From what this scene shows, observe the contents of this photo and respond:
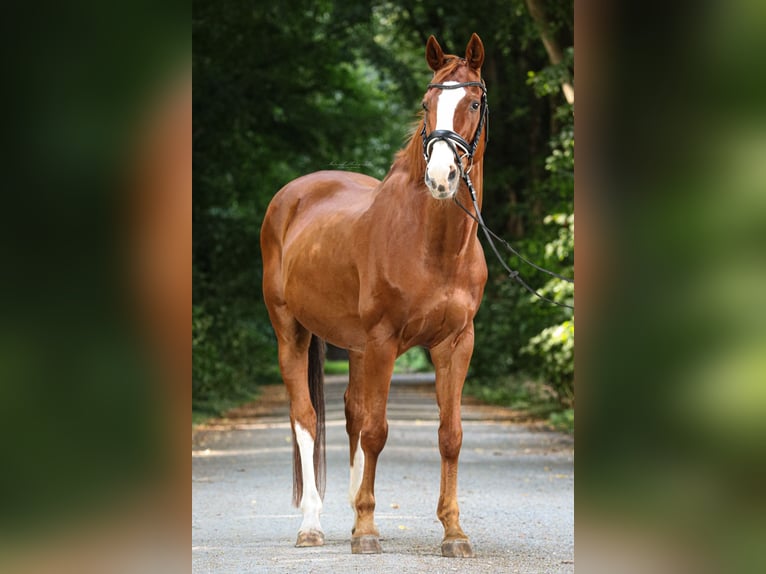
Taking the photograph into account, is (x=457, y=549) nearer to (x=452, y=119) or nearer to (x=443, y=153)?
(x=443, y=153)

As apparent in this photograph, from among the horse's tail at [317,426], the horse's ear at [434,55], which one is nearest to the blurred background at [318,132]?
the horse's tail at [317,426]

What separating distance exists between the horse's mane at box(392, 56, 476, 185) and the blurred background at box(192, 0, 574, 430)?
33.1 ft

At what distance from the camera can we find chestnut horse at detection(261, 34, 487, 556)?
573cm

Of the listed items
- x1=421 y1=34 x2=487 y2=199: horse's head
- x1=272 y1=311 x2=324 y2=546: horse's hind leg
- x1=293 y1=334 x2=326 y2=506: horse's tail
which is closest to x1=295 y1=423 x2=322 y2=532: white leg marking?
x1=272 y1=311 x2=324 y2=546: horse's hind leg

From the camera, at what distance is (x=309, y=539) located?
6.75 meters

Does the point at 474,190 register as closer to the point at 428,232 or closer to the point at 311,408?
the point at 428,232

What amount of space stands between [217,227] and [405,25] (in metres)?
6.19

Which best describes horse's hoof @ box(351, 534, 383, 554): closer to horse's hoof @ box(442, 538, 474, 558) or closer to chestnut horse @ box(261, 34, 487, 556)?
chestnut horse @ box(261, 34, 487, 556)

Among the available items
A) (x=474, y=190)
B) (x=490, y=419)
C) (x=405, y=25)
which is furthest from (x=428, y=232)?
(x=405, y=25)

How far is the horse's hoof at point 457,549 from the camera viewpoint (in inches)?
243

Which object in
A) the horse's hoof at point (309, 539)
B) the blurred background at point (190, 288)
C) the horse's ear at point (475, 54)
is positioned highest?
the horse's ear at point (475, 54)

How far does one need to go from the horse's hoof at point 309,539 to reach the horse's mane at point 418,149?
2166 millimetres

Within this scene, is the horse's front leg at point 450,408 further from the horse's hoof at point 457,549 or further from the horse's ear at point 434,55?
the horse's ear at point 434,55

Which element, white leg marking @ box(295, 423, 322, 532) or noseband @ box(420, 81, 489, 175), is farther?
white leg marking @ box(295, 423, 322, 532)
